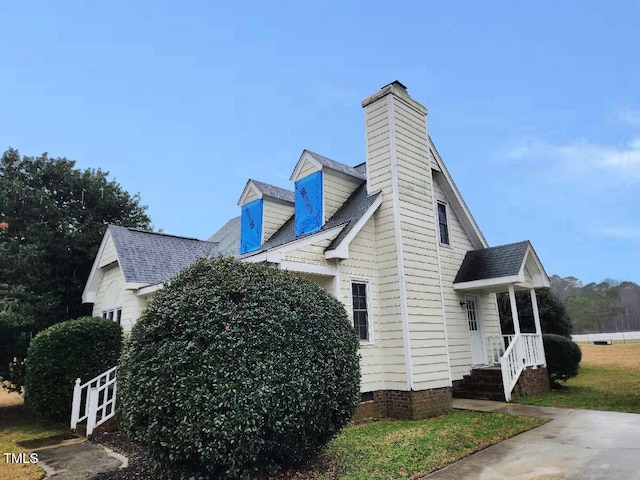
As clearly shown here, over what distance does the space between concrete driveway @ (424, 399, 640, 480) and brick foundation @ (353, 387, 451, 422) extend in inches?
86.6

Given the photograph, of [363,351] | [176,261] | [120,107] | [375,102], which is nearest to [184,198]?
[120,107]

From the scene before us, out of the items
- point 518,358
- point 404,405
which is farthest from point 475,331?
point 404,405

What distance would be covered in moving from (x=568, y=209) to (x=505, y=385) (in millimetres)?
33221

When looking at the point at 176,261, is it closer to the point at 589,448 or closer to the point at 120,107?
the point at 120,107

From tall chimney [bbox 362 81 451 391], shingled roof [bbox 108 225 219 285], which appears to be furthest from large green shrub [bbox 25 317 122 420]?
tall chimney [bbox 362 81 451 391]

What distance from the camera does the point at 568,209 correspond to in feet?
123

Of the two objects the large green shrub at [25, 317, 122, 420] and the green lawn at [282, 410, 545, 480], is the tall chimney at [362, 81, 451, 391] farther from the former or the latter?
the large green shrub at [25, 317, 122, 420]

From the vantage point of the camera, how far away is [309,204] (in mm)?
11633

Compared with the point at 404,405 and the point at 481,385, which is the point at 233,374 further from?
the point at 481,385

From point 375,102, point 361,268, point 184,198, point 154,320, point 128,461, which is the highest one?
point 184,198

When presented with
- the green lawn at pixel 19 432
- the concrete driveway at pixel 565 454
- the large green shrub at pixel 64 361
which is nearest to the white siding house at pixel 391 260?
the large green shrub at pixel 64 361

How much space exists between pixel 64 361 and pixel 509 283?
11.8 m

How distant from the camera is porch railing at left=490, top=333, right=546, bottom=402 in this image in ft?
34.9

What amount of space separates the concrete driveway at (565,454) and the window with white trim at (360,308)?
141 inches
